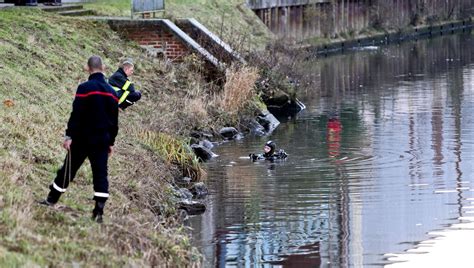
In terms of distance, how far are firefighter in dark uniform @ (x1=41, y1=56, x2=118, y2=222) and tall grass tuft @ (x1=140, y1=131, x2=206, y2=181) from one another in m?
7.67

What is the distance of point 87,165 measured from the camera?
18.2 meters

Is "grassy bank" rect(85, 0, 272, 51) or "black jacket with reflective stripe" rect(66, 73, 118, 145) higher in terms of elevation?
"grassy bank" rect(85, 0, 272, 51)

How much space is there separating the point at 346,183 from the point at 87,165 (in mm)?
5832

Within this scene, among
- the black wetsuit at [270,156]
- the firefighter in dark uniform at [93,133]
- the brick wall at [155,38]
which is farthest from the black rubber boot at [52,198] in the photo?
the brick wall at [155,38]

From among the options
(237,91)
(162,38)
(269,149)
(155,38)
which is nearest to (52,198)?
(269,149)

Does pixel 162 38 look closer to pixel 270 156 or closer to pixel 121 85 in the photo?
pixel 270 156

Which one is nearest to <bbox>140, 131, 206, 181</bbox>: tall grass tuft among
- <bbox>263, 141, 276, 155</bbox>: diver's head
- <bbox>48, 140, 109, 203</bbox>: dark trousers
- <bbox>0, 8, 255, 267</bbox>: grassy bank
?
<bbox>0, 8, 255, 267</bbox>: grassy bank

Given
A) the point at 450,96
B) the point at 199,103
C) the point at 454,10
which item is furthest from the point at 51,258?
the point at 454,10

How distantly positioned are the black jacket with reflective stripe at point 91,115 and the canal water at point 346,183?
2.35 meters

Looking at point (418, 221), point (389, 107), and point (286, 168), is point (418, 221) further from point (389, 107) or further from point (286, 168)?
point (389, 107)

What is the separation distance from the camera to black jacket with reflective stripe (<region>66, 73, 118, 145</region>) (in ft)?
46.4

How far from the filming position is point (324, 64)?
53.1 meters

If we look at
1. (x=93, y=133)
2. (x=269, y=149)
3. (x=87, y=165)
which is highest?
(x=269, y=149)

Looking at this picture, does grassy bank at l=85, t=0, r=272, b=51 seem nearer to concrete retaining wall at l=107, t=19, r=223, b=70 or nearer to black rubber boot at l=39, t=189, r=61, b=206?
concrete retaining wall at l=107, t=19, r=223, b=70
